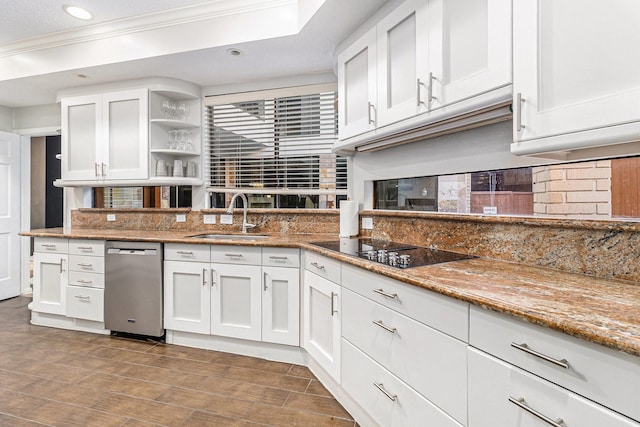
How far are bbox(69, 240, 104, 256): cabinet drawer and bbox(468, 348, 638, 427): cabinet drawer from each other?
3.11 metres

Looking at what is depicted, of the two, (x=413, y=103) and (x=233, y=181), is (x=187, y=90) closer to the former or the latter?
(x=233, y=181)

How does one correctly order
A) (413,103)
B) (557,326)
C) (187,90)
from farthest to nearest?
(187,90) < (413,103) < (557,326)

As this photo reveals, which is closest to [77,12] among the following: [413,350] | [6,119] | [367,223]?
[6,119]

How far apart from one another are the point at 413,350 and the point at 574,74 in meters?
1.10

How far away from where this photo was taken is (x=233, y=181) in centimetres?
348

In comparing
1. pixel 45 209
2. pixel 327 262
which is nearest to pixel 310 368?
pixel 327 262

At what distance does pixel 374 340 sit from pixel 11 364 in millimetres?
2706

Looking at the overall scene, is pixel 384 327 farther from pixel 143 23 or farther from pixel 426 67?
pixel 143 23

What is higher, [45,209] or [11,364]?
[45,209]

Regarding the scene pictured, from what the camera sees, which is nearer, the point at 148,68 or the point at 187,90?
the point at 148,68

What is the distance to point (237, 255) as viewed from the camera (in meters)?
2.63

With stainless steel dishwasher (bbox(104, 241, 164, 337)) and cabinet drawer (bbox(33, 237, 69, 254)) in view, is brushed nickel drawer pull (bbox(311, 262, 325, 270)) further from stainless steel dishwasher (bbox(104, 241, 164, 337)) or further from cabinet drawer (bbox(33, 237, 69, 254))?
cabinet drawer (bbox(33, 237, 69, 254))

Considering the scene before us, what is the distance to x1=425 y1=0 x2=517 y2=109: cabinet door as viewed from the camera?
1.30 metres

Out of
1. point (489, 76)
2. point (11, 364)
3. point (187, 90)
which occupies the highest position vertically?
point (187, 90)
